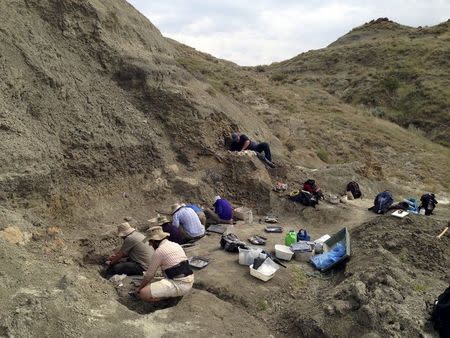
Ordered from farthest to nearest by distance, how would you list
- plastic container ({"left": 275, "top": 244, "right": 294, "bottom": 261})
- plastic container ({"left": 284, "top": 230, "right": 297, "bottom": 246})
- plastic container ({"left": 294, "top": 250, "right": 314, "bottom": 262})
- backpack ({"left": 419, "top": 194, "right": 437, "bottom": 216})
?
backpack ({"left": 419, "top": 194, "right": 437, "bottom": 216})
plastic container ({"left": 284, "top": 230, "right": 297, "bottom": 246})
plastic container ({"left": 294, "top": 250, "right": 314, "bottom": 262})
plastic container ({"left": 275, "top": 244, "right": 294, "bottom": 261})

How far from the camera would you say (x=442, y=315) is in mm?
6172

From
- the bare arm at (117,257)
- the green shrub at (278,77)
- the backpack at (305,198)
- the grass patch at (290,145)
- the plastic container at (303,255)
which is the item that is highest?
the green shrub at (278,77)

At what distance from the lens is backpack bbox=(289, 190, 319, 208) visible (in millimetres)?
12562

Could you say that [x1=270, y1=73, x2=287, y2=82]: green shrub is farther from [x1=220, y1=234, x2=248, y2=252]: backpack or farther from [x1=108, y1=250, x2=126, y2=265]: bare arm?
[x1=108, y1=250, x2=126, y2=265]: bare arm

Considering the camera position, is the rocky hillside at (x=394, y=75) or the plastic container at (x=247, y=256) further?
the rocky hillside at (x=394, y=75)

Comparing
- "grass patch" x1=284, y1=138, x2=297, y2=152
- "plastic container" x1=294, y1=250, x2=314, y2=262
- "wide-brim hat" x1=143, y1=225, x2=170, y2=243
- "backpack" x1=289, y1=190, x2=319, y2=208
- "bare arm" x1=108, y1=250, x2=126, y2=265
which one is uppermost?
"grass patch" x1=284, y1=138, x2=297, y2=152

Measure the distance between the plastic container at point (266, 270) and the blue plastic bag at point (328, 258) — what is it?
919 mm

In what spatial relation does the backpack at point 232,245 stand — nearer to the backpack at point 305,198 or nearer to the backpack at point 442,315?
the backpack at point 442,315

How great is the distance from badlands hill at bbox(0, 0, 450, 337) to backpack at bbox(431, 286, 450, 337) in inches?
6.1

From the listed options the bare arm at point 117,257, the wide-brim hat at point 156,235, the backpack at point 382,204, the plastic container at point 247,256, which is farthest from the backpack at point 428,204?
the bare arm at point 117,257

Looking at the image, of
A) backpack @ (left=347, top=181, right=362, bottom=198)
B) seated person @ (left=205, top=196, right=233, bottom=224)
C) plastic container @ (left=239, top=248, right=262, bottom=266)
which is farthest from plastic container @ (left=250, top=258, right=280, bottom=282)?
backpack @ (left=347, top=181, right=362, bottom=198)

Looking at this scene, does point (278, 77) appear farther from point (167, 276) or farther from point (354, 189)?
point (167, 276)

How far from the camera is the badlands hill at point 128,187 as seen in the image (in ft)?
21.1

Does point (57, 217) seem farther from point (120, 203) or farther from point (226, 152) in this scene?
point (226, 152)
